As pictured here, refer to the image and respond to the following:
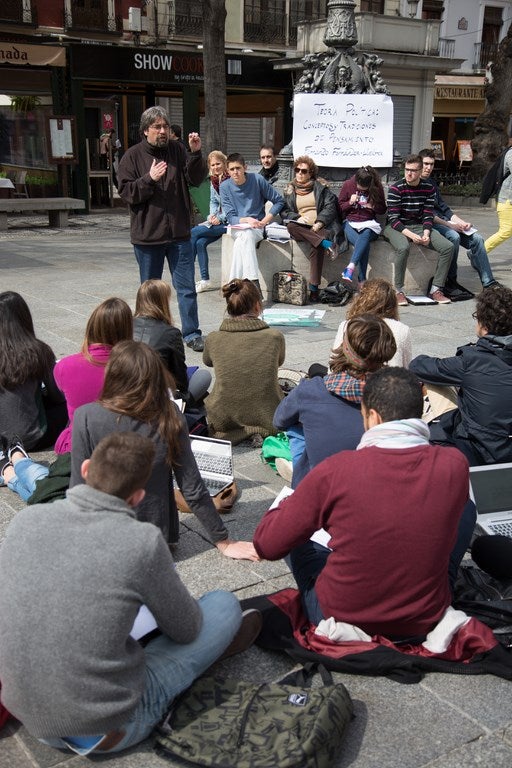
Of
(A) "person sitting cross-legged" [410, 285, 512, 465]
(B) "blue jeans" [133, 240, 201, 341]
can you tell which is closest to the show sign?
(B) "blue jeans" [133, 240, 201, 341]

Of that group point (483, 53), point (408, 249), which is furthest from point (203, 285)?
point (483, 53)

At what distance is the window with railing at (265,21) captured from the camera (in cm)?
2509

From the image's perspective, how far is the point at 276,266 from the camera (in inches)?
361

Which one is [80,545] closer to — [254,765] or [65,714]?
[65,714]

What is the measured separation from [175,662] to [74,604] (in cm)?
54

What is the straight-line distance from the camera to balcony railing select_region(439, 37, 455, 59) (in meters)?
31.6

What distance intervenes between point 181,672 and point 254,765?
0.39 m

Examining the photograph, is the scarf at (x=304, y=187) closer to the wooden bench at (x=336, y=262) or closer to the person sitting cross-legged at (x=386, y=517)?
the wooden bench at (x=336, y=262)

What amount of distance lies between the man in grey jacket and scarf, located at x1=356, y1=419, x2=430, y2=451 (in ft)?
2.46

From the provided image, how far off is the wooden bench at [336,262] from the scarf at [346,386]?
5638 mm

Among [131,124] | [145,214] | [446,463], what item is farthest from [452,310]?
[131,124]

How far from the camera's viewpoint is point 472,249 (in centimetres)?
937

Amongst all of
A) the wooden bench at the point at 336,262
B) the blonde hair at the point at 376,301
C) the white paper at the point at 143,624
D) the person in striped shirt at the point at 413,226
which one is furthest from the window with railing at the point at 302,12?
the white paper at the point at 143,624

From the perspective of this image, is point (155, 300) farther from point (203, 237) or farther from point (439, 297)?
point (439, 297)
